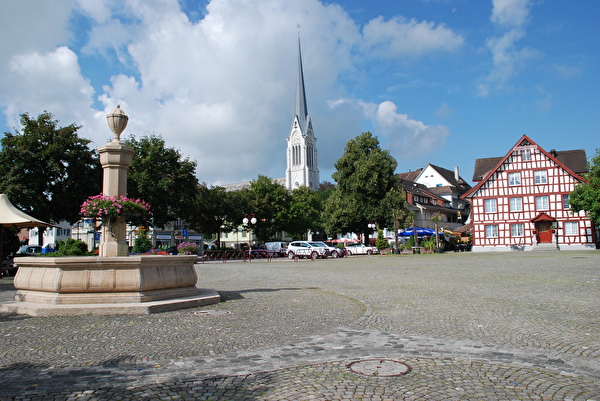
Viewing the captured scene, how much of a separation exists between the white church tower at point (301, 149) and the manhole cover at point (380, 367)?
410 ft

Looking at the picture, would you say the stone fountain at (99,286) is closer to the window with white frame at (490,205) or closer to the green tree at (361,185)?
the green tree at (361,185)

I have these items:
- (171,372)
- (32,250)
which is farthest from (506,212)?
(171,372)

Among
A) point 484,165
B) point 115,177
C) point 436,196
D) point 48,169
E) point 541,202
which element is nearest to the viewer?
point 115,177

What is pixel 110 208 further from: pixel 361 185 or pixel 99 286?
pixel 361 185

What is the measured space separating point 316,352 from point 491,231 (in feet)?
172

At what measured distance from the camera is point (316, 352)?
6.44 meters

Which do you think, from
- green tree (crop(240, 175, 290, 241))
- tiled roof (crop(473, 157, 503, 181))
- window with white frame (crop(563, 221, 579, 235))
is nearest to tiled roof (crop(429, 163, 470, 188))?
tiled roof (crop(473, 157, 503, 181))

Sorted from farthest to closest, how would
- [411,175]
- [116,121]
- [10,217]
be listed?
[411,175], [10,217], [116,121]

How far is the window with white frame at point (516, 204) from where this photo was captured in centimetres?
5256

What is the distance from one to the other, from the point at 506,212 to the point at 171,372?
176 ft

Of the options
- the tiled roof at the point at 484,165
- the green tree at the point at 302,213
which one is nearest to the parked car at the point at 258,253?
the green tree at the point at 302,213

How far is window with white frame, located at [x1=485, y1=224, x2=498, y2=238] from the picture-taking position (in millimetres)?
53944

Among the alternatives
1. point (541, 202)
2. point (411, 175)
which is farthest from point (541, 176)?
point (411, 175)

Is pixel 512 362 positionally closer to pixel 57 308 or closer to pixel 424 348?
pixel 424 348
